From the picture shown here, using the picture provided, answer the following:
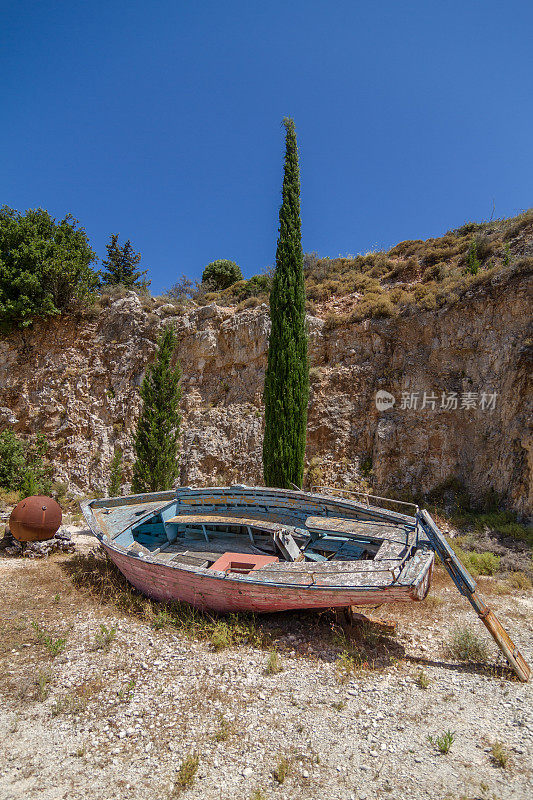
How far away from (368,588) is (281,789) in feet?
7.21

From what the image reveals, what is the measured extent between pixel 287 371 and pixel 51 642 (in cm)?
865

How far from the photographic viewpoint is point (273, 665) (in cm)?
486

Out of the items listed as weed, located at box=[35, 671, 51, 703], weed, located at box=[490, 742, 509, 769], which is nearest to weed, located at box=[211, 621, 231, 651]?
weed, located at box=[35, 671, 51, 703]

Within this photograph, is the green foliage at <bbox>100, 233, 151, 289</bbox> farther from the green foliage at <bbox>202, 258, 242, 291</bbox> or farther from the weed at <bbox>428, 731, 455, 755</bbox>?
the weed at <bbox>428, 731, 455, 755</bbox>

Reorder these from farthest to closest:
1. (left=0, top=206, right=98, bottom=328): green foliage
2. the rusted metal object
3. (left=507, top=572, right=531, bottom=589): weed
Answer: (left=0, top=206, right=98, bottom=328): green foliage
the rusted metal object
(left=507, top=572, right=531, bottom=589): weed

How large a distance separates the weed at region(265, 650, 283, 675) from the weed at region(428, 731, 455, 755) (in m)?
1.85

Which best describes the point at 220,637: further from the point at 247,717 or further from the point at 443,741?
the point at 443,741

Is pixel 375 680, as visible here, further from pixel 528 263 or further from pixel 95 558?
pixel 528 263

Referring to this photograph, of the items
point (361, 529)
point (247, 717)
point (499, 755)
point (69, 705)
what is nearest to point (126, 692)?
point (69, 705)

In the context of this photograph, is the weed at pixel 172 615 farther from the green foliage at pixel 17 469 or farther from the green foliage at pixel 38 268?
the green foliage at pixel 38 268

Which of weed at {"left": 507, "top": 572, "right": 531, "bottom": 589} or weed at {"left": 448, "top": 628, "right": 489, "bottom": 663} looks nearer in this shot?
weed at {"left": 448, "top": 628, "right": 489, "bottom": 663}

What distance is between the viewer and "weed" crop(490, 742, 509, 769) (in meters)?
3.39

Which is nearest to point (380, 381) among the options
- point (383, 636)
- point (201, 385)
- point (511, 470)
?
point (511, 470)

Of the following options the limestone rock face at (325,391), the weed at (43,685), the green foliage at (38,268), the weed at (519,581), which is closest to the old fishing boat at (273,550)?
the weed at (43,685)
